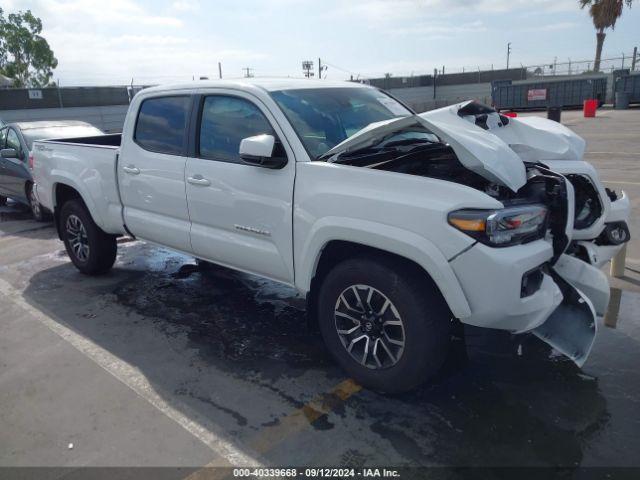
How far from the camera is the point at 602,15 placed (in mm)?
38312

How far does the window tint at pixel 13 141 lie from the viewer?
339 inches

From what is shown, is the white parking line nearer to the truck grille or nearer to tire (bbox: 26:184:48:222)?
the truck grille

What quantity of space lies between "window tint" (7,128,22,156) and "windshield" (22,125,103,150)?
0.66 feet

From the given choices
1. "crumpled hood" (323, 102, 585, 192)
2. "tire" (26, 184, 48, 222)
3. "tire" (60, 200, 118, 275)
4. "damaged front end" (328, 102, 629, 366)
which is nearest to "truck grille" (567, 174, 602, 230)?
"damaged front end" (328, 102, 629, 366)

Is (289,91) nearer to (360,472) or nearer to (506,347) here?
(506,347)

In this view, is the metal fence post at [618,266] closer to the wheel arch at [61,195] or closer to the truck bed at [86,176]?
the truck bed at [86,176]

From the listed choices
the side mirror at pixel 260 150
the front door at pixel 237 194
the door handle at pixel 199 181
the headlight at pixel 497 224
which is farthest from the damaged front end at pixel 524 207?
the door handle at pixel 199 181

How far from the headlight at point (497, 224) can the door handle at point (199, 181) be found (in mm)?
2023

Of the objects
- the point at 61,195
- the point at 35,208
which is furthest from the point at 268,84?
the point at 35,208

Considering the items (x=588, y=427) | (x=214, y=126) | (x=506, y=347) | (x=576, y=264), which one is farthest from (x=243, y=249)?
(x=588, y=427)

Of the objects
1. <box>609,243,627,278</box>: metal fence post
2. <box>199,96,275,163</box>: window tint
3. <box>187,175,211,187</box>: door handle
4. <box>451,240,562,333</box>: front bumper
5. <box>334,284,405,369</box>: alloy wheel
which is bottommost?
<box>609,243,627,278</box>: metal fence post

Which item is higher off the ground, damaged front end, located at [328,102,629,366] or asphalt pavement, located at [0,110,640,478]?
damaged front end, located at [328,102,629,366]

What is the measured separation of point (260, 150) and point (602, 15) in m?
43.8

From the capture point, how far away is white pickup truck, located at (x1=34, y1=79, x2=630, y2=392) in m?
2.79
